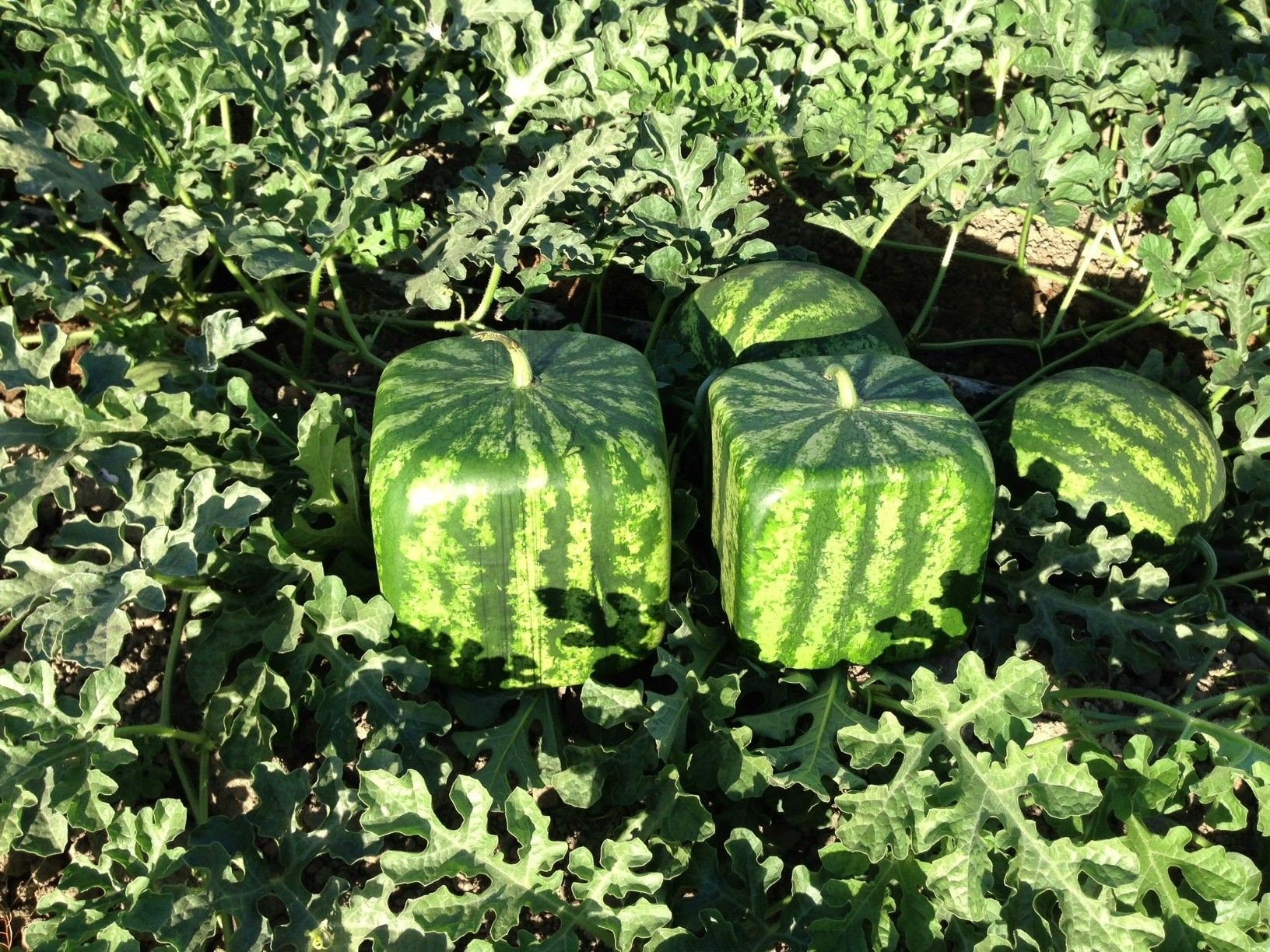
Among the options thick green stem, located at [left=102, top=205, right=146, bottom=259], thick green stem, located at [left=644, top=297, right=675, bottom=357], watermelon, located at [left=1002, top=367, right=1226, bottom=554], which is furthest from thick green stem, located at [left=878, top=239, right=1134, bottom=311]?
thick green stem, located at [left=102, top=205, right=146, bottom=259]

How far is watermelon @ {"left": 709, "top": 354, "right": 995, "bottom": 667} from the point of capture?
2908mm

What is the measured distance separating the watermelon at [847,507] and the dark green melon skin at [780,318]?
0.33 metres

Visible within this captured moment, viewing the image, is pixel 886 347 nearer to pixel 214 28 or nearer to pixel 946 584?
pixel 946 584

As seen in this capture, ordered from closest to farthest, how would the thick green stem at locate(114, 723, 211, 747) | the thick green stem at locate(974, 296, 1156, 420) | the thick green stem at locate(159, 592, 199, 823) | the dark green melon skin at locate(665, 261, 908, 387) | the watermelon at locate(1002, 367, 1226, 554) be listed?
the thick green stem at locate(114, 723, 211, 747)
the thick green stem at locate(159, 592, 199, 823)
the watermelon at locate(1002, 367, 1226, 554)
the dark green melon skin at locate(665, 261, 908, 387)
the thick green stem at locate(974, 296, 1156, 420)

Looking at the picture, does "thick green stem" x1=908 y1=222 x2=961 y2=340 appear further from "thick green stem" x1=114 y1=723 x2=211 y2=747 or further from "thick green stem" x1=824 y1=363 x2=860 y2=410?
"thick green stem" x1=114 y1=723 x2=211 y2=747

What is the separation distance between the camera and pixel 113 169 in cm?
370

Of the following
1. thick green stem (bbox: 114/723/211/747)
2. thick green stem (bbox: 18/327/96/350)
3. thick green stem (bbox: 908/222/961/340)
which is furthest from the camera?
thick green stem (bbox: 18/327/96/350)

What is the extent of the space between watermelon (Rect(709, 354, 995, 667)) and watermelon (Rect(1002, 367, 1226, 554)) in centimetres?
58

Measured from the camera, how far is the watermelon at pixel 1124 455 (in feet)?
11.5

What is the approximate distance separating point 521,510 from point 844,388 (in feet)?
2.80

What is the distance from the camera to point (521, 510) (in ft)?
9.66

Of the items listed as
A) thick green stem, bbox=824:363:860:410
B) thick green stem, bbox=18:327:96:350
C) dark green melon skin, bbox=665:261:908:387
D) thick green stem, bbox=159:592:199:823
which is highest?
thick green stem, bbox=824:363:860:410

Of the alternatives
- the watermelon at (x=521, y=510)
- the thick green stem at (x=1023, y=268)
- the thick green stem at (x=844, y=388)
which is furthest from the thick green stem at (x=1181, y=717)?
the thick green stem at (x=1023, y=268)

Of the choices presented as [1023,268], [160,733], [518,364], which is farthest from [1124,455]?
[160,733]
